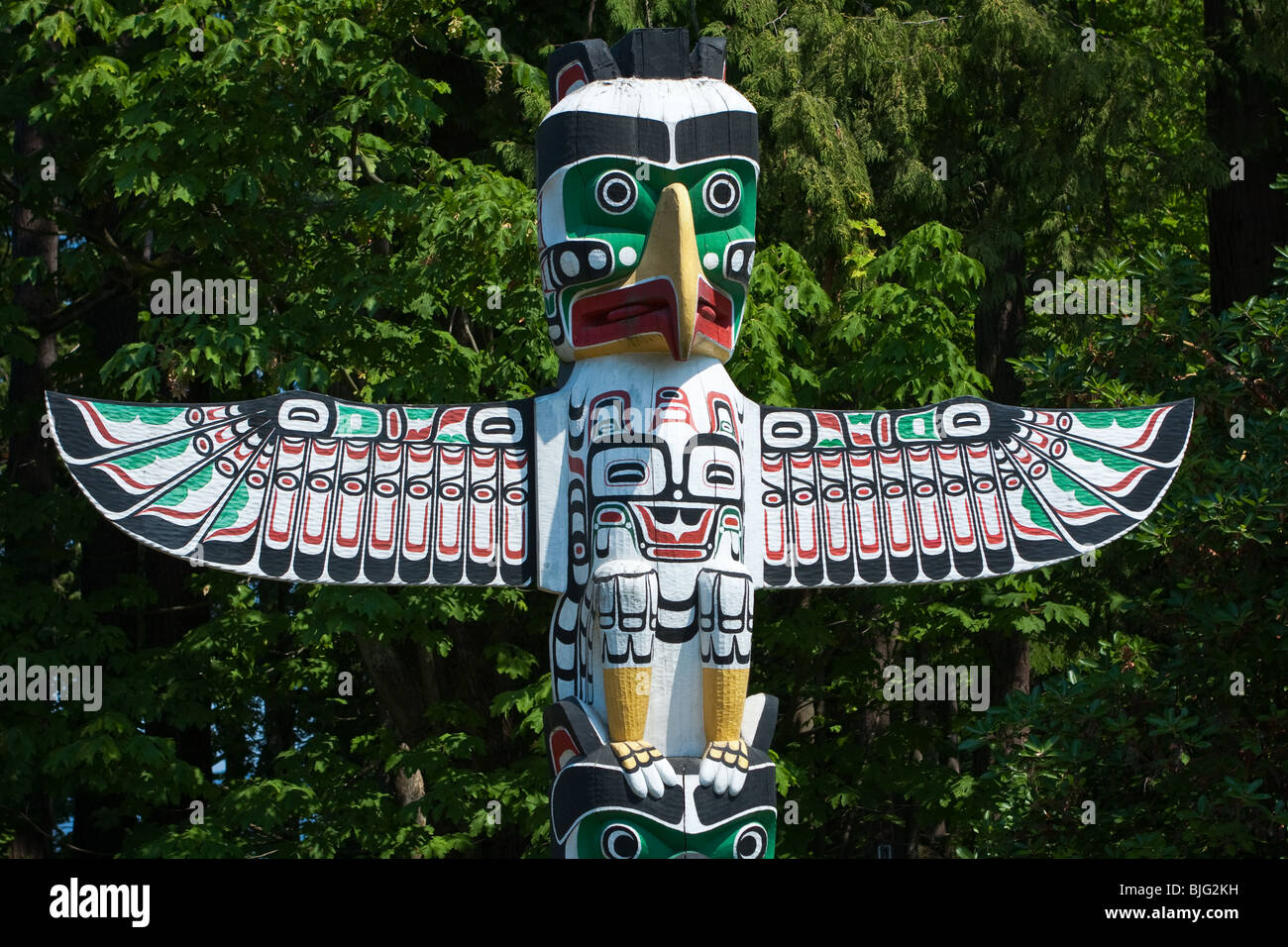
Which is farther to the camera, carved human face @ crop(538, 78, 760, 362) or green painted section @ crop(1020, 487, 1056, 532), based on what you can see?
green painted section @ crop(1020, 487, 1056, 532)

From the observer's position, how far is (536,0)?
14359mm

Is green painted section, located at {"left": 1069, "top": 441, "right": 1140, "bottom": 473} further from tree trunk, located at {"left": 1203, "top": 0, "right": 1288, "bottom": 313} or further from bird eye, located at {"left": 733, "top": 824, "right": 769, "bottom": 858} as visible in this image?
tree trunk, located at {"left": 1203, "top": 0, "right": 1288, "bottom": 313}

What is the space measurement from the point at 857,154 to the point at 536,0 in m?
3.47

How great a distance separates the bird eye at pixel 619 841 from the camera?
21.6 feet

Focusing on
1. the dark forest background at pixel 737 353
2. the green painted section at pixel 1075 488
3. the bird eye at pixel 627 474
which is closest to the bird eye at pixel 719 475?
the bird eye at pixel 627 474

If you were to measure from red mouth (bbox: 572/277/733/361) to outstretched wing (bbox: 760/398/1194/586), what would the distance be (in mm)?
588

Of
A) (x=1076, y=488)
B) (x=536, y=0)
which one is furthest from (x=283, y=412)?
(x=536, y=0)

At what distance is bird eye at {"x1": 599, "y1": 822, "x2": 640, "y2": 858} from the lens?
6.59 m

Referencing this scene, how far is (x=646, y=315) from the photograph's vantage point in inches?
277

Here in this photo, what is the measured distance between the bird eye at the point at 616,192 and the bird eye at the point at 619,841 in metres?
2.67

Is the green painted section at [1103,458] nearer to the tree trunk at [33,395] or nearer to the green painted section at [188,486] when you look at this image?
the green painted section at [188,486]

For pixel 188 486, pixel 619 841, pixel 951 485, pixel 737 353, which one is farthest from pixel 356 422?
pixel 737 353

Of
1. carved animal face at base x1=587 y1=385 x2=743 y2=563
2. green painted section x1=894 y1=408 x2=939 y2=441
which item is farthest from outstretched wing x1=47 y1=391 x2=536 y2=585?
green painted section x1=894 y1=408 x2=939 y2=441

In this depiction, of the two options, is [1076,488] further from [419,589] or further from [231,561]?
[419,589]
